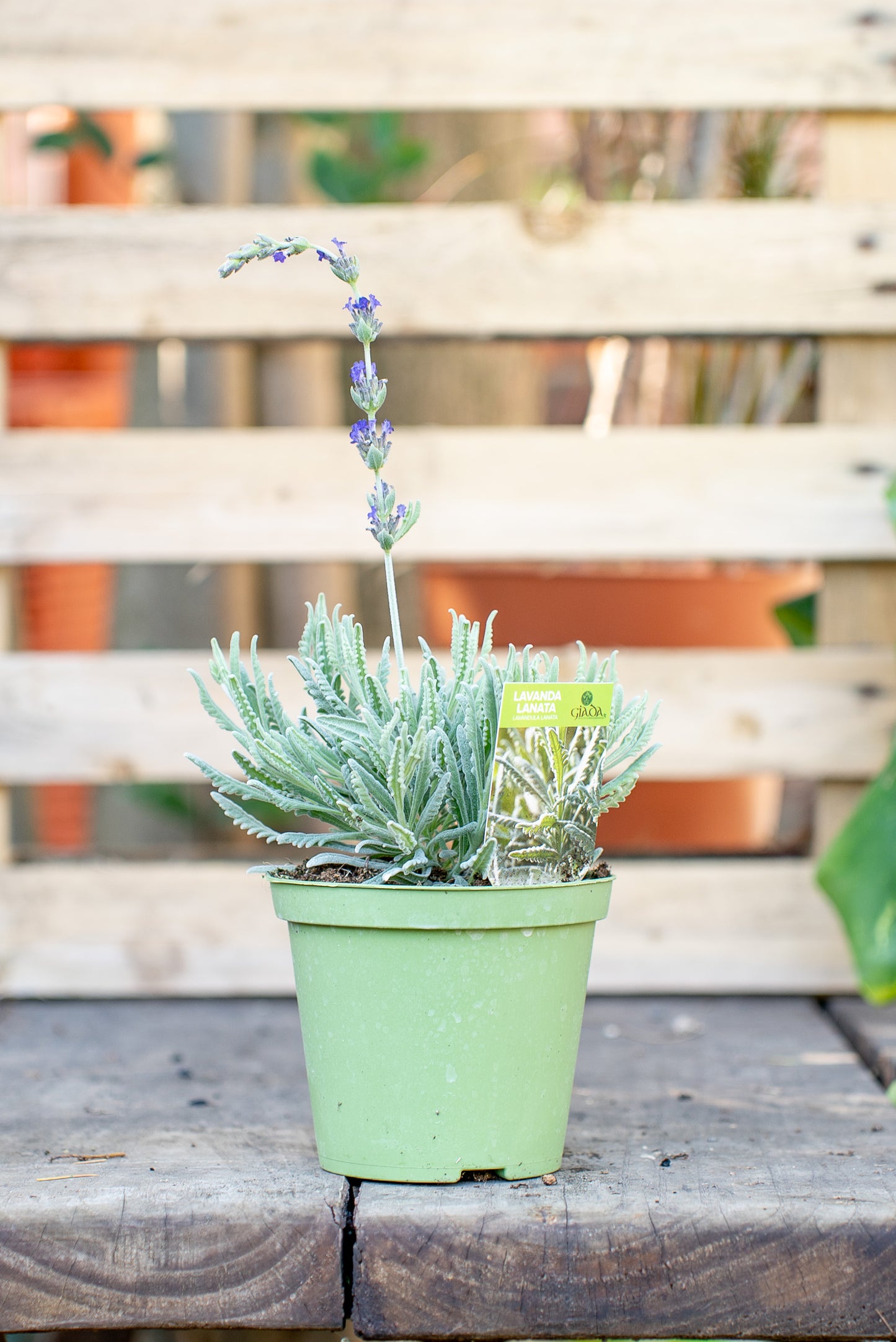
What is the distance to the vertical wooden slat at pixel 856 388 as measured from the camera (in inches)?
54.1

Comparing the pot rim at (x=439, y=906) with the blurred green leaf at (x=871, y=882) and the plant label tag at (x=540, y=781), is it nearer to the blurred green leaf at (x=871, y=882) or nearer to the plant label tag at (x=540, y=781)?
the plant label tag at (x=540, y=781)

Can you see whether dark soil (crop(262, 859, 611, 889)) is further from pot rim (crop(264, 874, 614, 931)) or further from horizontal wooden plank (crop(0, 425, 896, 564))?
horizontal wooden plank (crop(0, 425, 896, 564))

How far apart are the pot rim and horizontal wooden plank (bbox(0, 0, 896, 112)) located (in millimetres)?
954

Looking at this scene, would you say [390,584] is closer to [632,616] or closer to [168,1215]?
[168,1215]

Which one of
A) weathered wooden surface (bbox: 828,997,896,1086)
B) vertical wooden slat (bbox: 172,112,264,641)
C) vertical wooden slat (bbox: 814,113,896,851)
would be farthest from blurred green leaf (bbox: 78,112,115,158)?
weathered wooden surface (bbox: 828,997,896,1086)

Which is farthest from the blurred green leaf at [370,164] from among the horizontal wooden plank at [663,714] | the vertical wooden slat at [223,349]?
the horizontal wooden plank at [663,714]

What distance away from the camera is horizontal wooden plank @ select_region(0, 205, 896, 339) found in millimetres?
1361

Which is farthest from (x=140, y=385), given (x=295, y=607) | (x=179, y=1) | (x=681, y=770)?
(x=681, y=770)

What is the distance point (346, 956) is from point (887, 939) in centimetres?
55

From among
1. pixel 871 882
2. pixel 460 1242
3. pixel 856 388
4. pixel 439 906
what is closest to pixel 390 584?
pixel 439 906

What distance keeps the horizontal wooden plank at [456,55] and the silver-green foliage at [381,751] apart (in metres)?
0.79

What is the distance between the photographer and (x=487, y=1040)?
2.52 feet

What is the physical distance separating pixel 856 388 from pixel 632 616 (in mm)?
434

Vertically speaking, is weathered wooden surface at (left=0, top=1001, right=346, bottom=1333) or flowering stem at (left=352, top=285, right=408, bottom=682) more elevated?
flowering stem at (left=352, top=285, right=408, bottom=682)
